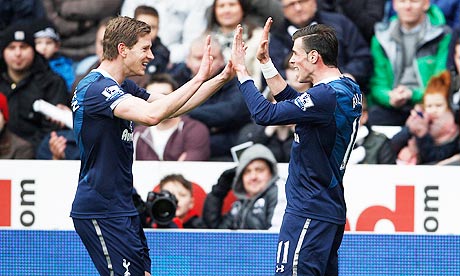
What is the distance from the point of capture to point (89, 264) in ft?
26.4

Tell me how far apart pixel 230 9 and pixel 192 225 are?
201cm

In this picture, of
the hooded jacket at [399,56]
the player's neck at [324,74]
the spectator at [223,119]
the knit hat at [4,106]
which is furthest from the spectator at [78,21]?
the player's neck at [324,74]

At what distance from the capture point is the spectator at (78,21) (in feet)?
31.0

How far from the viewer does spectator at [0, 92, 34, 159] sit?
903cm

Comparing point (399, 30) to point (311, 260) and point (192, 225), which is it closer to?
point (192, 225)

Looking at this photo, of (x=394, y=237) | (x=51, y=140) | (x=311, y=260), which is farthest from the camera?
(x=51, y=140)

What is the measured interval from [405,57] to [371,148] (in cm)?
93

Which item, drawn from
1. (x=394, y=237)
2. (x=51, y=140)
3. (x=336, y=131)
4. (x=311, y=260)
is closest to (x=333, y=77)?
(x=336, y=131)

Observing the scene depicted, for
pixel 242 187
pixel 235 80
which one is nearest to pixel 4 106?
pixel 235 80

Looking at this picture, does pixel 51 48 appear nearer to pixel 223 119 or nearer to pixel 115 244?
pixel 223 119

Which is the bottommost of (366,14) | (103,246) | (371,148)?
(103,246)

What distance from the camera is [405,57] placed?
29.8ft

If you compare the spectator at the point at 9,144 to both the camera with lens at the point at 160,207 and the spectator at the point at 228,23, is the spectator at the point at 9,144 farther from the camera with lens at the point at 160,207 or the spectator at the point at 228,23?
the spectator at the point at 228,23

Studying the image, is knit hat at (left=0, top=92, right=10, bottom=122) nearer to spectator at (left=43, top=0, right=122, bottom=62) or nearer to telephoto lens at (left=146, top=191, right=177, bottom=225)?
spectator at (left=43, top=0, right=122, bottom=62)
